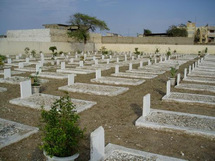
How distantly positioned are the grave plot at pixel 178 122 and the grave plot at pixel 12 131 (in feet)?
7.28

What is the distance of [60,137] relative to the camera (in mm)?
2570

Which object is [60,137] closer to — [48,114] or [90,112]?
[48,114]

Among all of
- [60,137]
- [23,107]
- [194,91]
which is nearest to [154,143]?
[60,137]

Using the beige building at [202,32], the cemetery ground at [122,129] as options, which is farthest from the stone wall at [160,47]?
the cemetery ground at [122,129]

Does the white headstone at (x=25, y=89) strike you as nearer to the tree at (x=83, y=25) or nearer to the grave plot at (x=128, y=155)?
the grave plot at (x=128, y=155)

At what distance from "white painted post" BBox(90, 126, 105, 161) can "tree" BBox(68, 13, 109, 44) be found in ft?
97.0

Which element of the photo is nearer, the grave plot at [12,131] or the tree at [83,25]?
the grave plot at [12,131]

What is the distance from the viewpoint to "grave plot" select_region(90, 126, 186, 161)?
289 centimetres

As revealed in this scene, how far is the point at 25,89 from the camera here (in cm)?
643

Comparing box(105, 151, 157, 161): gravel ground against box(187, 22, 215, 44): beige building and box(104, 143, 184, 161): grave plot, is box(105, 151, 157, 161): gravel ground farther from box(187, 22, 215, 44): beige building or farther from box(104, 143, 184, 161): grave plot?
box(187, 22, 215, 44): beige building

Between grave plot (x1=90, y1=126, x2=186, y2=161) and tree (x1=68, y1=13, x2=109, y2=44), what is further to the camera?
tree (x1=68, y1=13, x2=109, y2=44)

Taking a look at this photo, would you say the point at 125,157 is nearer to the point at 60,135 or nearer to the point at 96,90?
the point at 60,135

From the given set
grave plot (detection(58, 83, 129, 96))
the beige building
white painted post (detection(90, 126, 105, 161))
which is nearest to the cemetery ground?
grave plot (detection(58, 83, 129, 96))

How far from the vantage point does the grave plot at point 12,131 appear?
12.1 ft
